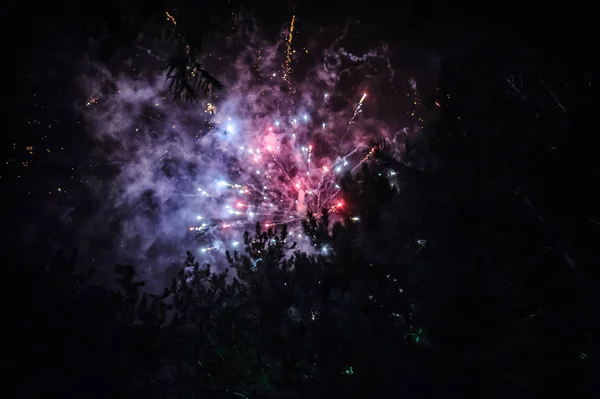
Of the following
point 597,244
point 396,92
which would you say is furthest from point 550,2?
point 396,92

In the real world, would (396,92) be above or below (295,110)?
below

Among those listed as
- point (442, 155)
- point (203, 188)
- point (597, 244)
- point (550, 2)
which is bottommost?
point (597, 244)

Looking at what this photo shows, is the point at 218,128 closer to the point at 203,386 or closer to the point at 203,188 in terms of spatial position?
the point at 203,188

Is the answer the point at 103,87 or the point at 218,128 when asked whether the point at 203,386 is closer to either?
the point at 218,128

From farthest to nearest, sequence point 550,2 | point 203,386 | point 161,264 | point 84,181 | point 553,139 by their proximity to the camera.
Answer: point 161,264, point 84,181, point 203,386, point 550,2, point 553,139

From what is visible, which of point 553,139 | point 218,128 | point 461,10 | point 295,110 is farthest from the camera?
point 218,128

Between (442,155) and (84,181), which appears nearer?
(442,155)

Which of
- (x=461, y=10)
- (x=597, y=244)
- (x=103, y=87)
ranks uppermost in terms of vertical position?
(x=103, y=87)

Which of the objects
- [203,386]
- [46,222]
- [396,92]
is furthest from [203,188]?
[203,386]

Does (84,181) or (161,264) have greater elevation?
(84,181)
